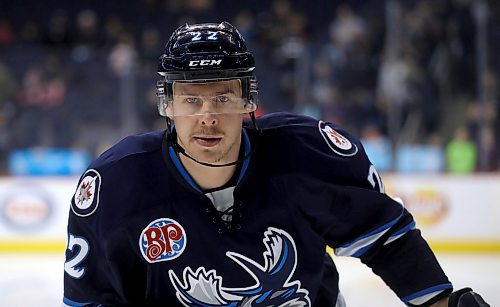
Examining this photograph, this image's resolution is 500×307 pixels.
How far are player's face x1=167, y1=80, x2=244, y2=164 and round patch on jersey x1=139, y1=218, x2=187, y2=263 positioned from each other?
0.70 ft

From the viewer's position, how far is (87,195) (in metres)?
2.18

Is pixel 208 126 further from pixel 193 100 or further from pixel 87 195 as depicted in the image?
pixel 87 195

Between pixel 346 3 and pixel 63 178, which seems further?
pixel 346 3

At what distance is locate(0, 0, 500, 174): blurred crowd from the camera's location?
6.53 meters

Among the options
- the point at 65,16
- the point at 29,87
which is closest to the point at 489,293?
the point at 29,87

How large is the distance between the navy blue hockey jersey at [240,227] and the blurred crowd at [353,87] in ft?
14.0

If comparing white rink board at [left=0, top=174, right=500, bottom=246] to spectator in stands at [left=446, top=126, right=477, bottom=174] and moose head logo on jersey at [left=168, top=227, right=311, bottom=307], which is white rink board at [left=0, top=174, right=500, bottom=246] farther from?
moose head logo on jersey at [left=168, top=227, right=311, bottom=307]

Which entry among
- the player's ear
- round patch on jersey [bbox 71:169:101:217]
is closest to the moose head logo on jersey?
round patch on jersey [bbox 71:169:101:217]

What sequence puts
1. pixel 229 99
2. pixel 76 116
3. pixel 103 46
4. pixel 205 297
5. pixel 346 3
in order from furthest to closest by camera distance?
pixel 346 3 < pixel 103 46 < pixel 76 116 < pixel 205 297 < pixel 229 99

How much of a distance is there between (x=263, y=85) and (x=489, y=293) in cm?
274

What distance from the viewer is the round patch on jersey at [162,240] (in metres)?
2.16

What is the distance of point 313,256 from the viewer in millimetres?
2258

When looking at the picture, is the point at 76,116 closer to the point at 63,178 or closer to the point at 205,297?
the point at 63,178

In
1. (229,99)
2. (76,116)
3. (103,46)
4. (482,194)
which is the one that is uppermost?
(229,99)
